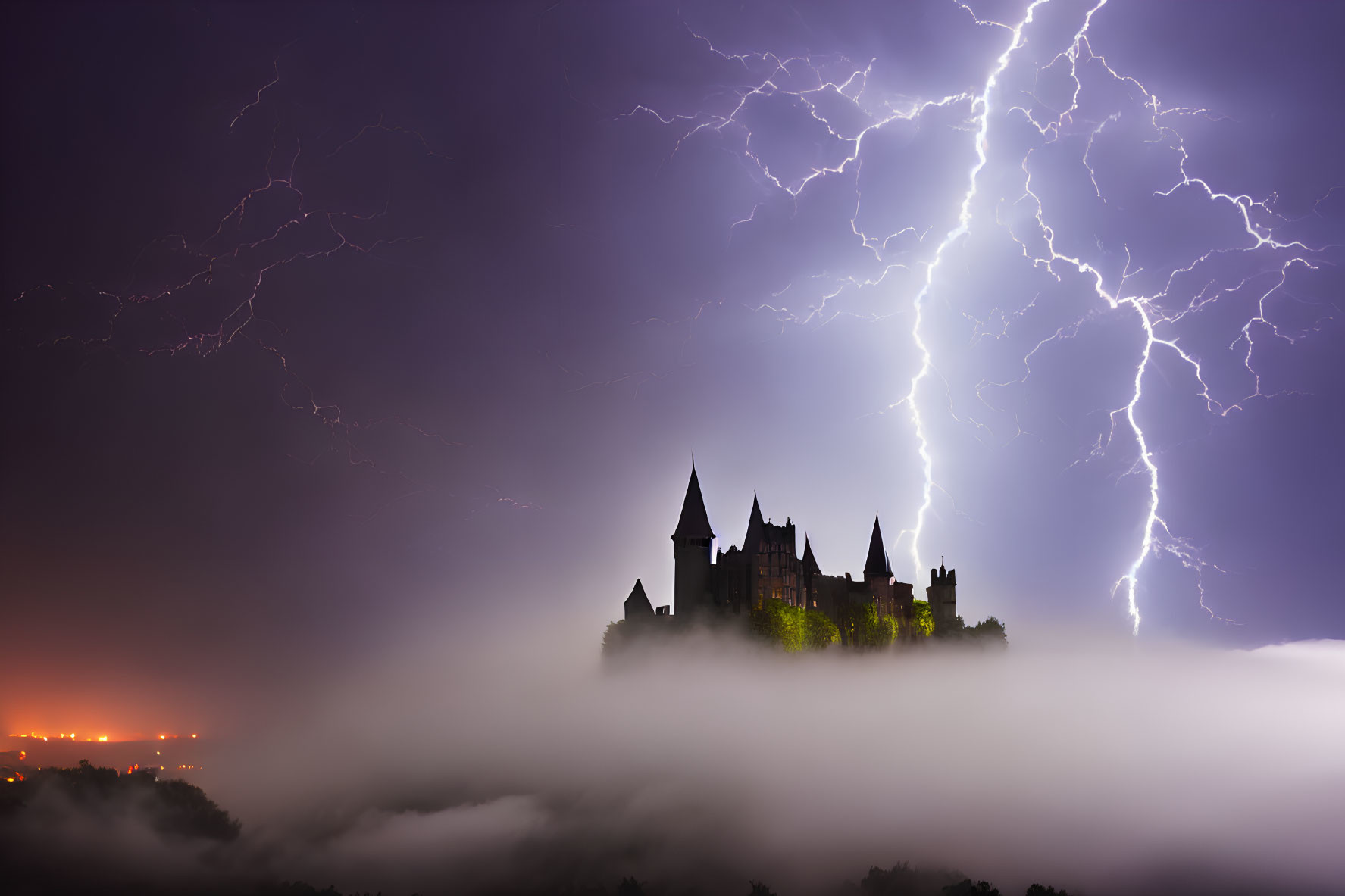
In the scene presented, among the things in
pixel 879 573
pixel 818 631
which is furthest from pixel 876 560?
pixel 818 631

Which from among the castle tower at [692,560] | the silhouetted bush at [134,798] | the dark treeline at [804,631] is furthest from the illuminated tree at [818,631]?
the silhouetted bush at [134,798]

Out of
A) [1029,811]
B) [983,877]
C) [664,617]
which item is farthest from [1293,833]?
[664,617]

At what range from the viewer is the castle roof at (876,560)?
170 feet

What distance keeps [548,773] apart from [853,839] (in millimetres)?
15229

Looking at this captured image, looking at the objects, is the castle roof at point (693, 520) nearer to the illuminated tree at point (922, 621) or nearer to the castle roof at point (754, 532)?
the castle roof at point (754, 532)

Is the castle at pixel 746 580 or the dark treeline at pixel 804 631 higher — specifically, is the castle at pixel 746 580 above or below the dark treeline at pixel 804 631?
above

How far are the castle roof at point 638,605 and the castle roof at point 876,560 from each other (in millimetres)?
13794

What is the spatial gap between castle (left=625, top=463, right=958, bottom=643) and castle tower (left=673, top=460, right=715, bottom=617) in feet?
0.12

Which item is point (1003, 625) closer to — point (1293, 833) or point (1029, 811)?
point (1029, 811)

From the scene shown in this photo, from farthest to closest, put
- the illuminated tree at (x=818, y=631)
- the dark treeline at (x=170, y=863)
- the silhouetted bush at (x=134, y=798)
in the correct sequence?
the silhouetted bush at (x=134, y=798) < the illuminated tree at (x=818, y=631) < the dark treeline at (x=170, y=863)

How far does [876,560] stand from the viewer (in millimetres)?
52125

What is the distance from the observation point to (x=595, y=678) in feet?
151

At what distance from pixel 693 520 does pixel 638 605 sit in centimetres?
500

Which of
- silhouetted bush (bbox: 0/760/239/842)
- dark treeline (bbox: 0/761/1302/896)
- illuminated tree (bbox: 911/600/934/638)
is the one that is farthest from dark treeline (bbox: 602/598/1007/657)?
silhouetted bush (bbox: 0/760/239/842)
